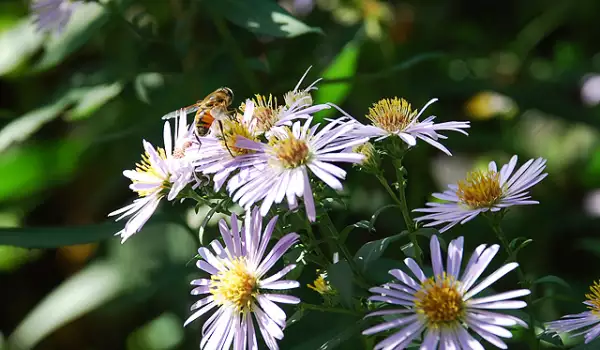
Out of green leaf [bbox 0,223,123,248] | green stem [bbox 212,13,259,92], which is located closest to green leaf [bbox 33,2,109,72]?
green stem [bbox 212,13,259,92]

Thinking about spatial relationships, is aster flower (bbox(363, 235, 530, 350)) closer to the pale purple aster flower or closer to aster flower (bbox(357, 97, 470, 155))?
aster flower (bbox(357, 97, 470, 155))

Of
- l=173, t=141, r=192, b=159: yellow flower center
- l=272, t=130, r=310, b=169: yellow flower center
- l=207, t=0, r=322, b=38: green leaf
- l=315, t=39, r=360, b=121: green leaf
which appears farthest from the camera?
l=315, t=39, r=360, b=121: green leaf

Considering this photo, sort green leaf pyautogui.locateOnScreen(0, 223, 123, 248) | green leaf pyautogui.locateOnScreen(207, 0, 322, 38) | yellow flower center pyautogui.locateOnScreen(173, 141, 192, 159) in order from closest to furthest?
1. yellow flower center pyautogui.locateOnScreen(173, 141, 192, 159)
2. green leaf pyautogui.locateOnScreen(0, 223, 123, 248)
3. green leaf pyautogui.locateOnScreen(207, 0, 322, 38)

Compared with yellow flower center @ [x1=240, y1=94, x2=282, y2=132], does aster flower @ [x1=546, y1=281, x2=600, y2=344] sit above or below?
below

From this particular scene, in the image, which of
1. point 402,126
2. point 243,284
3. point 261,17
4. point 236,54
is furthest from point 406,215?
point 236,54

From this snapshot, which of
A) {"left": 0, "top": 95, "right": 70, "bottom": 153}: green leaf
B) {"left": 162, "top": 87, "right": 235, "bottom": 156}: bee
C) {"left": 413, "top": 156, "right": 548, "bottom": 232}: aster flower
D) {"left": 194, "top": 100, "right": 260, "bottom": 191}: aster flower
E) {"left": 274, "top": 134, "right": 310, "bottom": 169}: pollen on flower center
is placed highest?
{"left": 0, "top": 95, "right": 70, "bottom": 153}: green leaf

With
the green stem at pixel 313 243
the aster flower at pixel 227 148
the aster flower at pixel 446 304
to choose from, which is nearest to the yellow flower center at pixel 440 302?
the aster flower at pixel 446 304

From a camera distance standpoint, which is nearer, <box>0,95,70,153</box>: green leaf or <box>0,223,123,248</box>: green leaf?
<box>0,223,123,248</box>: green leaf
